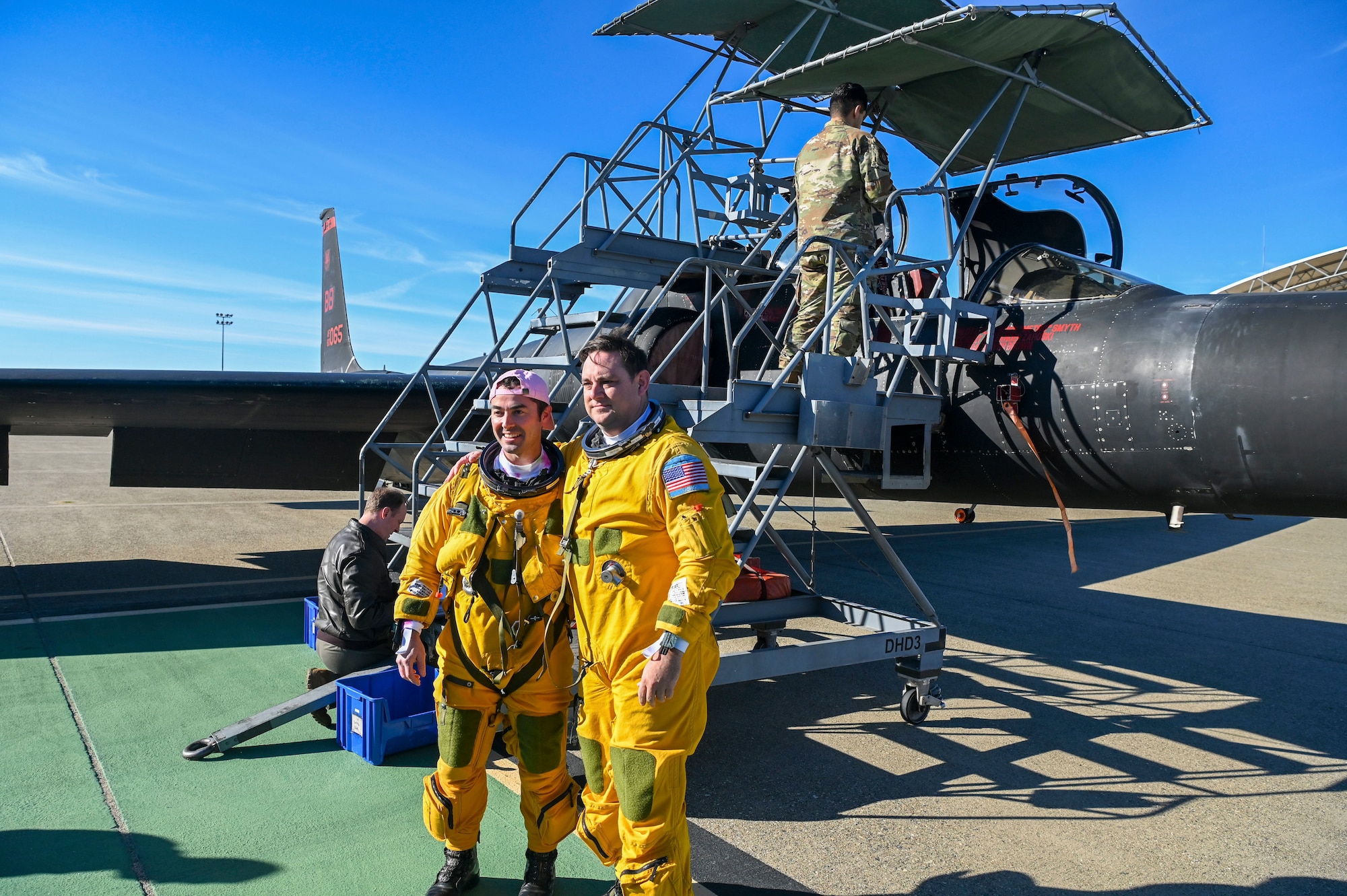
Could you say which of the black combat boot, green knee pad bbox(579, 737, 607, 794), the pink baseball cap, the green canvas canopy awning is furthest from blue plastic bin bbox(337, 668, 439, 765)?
the green canvas canopy awning

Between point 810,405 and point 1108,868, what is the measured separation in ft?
8.81

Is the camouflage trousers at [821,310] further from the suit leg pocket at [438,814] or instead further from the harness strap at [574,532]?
the suit leg pocket at [438,814]

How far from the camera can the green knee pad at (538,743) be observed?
132 inches

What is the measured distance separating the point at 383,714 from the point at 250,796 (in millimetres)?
709

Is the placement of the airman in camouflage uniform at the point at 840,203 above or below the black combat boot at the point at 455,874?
above

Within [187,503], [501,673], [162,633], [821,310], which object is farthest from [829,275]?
[187,503]

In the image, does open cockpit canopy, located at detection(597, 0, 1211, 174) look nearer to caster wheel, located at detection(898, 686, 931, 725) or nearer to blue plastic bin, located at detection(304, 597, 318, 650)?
caster wheel, located at detection(898, 686, 931, 725)

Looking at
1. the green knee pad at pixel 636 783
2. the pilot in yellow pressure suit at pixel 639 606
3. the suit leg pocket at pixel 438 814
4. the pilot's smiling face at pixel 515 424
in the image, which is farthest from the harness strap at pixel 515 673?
the pilot's smiling face at pixel 515 424

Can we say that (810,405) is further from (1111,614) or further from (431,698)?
(1111,614)

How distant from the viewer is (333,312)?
1944 cm

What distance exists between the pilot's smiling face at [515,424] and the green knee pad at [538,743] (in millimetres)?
1031

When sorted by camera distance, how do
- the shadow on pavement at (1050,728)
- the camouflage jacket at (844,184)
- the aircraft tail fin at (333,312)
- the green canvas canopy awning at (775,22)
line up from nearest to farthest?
the shadow on pavement at (1050,728), the camouflage jacket at (844,184), the green canvas canopy awning at (775,22), the aircraft tail fin at (333,312)

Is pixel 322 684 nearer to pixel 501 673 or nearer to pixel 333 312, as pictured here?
pixel 501 673

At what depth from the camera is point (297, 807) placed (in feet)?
13.4
